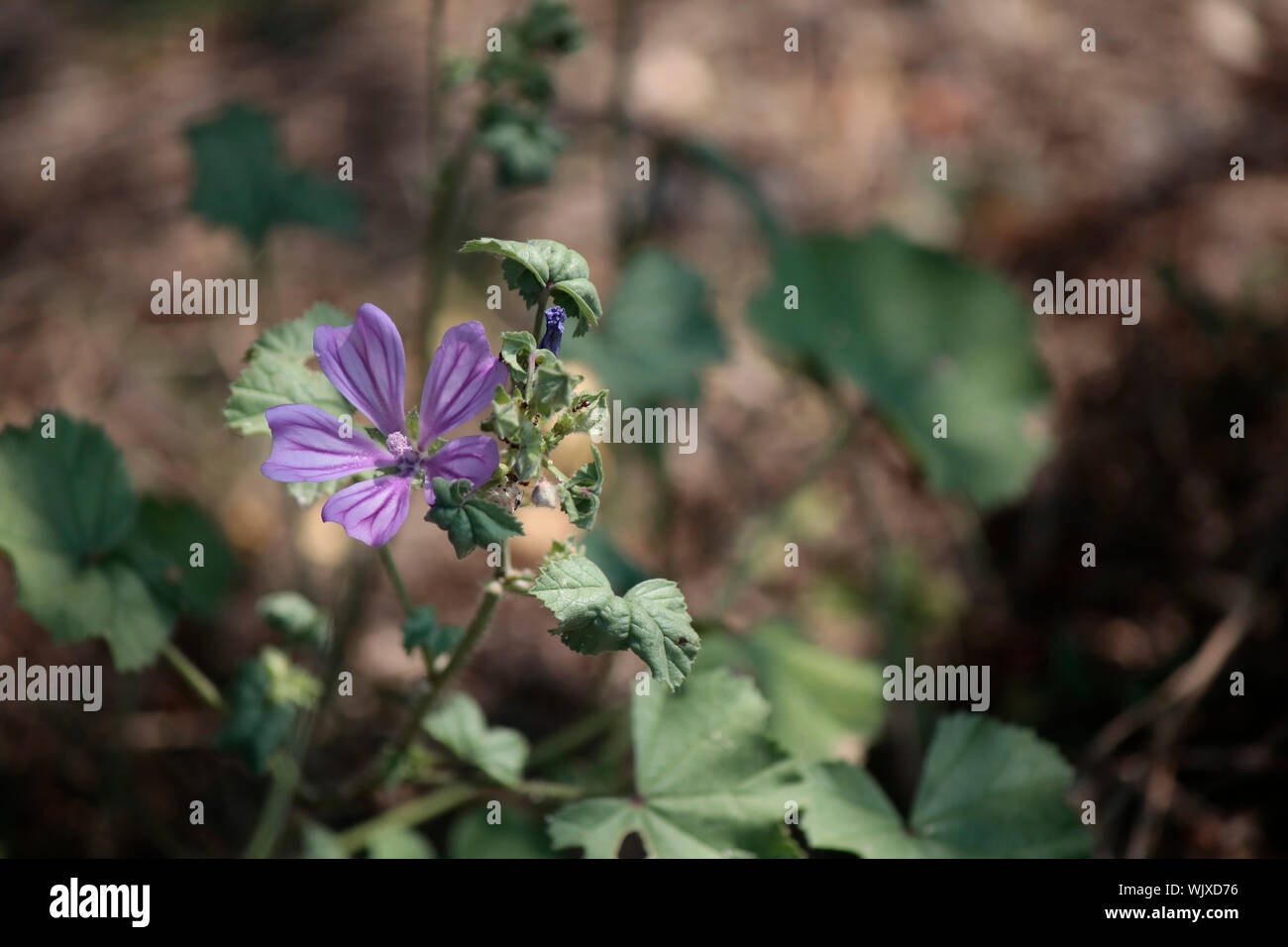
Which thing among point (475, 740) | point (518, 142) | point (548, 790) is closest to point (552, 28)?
point (518, 142)

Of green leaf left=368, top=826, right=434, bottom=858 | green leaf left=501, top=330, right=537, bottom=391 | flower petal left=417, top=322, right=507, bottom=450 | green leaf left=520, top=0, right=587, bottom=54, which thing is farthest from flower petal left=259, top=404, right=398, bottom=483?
green leaf left=520, top=0, right=587, bottom=54

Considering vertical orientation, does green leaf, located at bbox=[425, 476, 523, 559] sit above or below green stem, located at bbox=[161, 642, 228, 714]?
above

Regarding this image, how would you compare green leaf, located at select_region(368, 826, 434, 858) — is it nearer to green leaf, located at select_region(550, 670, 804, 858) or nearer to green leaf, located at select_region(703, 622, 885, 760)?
green leaf, located at select_region(550, 670, 804, 858)

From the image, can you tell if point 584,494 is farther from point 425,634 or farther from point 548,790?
point 548,790

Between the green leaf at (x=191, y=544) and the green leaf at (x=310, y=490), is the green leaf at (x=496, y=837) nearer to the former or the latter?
the green leaf at (x=191, y=544)

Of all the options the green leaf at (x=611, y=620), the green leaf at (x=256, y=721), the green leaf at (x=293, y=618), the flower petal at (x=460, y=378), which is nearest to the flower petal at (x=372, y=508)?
the flower petal at (x=460, y=378)
